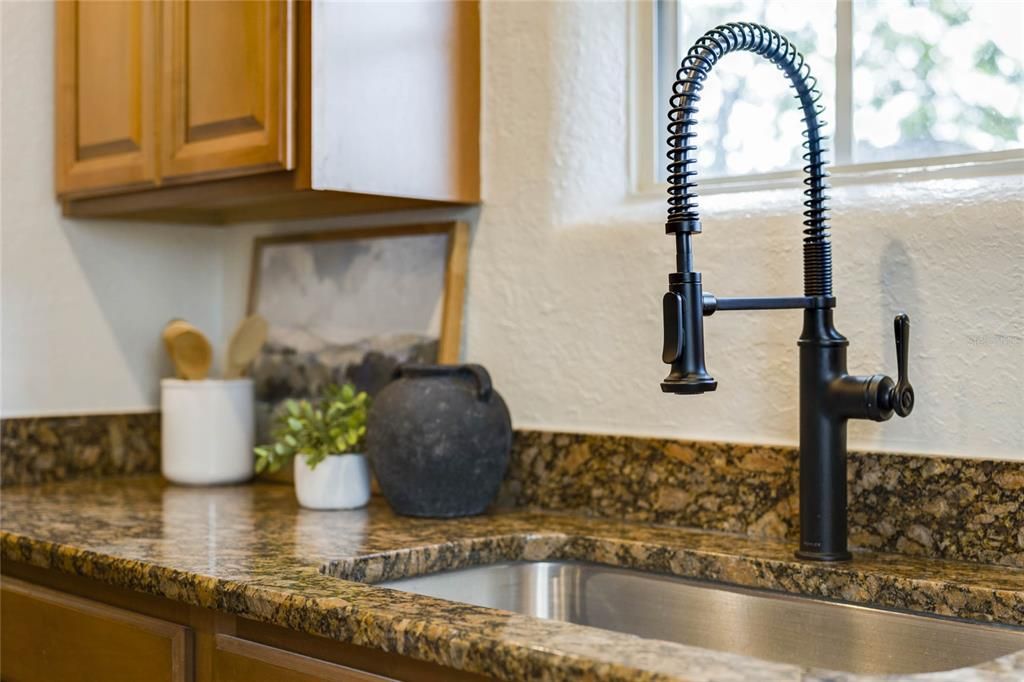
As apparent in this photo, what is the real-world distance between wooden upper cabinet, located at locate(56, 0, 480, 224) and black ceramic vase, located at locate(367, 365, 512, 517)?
302 mm

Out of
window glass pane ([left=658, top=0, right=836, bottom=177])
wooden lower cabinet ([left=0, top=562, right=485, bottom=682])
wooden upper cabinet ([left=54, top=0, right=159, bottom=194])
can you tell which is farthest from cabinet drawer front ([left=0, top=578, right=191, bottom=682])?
window glass pane ([left=658, top=0, right=836, bottom=177])

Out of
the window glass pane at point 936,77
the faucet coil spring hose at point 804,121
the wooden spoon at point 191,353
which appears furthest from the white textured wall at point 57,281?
the window glass pane at point 936,77

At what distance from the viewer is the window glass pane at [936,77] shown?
4.73 feet

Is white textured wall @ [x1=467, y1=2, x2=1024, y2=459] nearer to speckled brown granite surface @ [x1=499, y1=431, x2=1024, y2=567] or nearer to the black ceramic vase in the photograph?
speckled brown granite surface @ [x1=499, y1=431, x2=1024, y2=567]

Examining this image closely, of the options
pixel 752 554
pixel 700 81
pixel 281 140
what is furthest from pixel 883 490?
pixel 281 140

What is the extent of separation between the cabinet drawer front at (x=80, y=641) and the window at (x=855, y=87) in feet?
3.06

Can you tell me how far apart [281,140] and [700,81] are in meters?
0.66

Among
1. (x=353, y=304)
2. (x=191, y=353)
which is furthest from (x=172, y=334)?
(x=353, y=304)

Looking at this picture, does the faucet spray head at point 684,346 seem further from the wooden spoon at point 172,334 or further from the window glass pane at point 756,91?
the wooden spoon at point 172,334

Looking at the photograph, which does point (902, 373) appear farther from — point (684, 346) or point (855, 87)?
point (855, 87)

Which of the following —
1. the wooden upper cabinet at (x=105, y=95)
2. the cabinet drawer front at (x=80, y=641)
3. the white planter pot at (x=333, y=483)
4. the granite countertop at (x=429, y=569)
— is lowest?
the cabinet drawer front at (x=80, y=641)

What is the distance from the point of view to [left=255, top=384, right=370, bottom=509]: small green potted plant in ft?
5.96

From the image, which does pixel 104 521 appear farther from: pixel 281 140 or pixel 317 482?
pixel 281 140

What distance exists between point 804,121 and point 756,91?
32 centimetres
